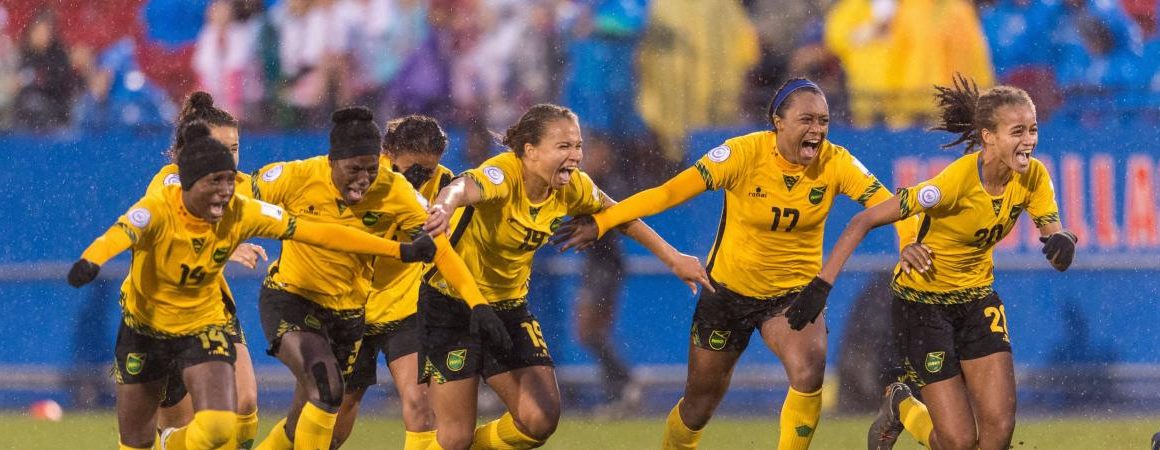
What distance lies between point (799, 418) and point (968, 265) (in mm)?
996

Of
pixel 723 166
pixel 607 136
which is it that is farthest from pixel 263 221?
pixel 607 136

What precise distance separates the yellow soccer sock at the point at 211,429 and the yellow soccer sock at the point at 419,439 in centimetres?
109

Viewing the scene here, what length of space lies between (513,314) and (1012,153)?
2241mm

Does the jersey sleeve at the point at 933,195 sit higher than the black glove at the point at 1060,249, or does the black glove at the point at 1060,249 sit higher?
the jersey sleeve at the point at 933,195

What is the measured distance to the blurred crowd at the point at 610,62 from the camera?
11930mm

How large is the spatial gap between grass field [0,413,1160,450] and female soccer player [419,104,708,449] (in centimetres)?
244

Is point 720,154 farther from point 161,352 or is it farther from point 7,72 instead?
point 7,72

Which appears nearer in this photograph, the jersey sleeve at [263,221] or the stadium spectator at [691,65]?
the jersey sleeve at [263,221]

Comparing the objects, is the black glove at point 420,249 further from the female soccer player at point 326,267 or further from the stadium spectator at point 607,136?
the stadium spectator at point 607,136

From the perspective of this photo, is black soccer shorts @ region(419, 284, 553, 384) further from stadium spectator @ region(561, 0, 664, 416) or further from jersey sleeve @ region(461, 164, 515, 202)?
stadium spectator @ region(561, 0, 664, 416)

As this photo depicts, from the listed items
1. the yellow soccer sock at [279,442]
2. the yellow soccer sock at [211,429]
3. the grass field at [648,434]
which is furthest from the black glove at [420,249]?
the grass field at [648,434]

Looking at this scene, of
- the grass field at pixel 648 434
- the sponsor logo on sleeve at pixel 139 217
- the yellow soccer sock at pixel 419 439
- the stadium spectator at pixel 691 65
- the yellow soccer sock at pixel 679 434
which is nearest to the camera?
the sponsor logo on sleeve at pixel 139 217

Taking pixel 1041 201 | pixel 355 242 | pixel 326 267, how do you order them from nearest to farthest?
pixel 355 242 → pixel 1041 201 → pixel 326 267

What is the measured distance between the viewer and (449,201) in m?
6.95
